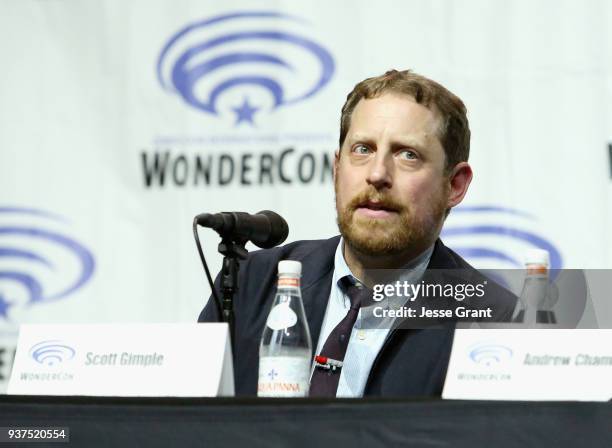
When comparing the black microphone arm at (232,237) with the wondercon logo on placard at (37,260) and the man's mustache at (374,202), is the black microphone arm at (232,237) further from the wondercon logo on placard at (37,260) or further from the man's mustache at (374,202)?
the wondercon logo on placard at (37,260)

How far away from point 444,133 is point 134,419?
1092 mm

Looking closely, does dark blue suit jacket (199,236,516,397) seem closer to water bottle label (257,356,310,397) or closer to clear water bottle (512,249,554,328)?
clear water bottle (512,249,554,328)

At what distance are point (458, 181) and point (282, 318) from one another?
0.81 meters

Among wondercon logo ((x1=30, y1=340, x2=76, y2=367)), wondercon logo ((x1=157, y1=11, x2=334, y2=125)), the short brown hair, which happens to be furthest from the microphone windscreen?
wondercon logo ((x1=157, y1=11, x2=334, y2=125))

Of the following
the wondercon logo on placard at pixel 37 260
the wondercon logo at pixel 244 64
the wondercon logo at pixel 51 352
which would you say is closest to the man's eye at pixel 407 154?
the wondercon logo at pixel 51 352

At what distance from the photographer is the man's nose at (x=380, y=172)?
1.98 metres

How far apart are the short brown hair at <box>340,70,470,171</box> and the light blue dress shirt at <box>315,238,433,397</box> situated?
0.27 m

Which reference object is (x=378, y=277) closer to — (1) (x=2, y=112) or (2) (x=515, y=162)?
(2) (x=515, y=162)

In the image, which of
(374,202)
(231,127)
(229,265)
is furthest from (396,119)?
(231,127)

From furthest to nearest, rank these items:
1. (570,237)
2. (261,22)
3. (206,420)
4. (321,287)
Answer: (261,22), (570,237), (321,287), (206,420)

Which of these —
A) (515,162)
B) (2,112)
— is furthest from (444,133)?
(2,112)

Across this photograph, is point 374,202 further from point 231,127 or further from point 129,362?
point 231,127

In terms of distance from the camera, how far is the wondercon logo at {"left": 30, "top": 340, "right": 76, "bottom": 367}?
4.71ft

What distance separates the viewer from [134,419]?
1.25 metres
